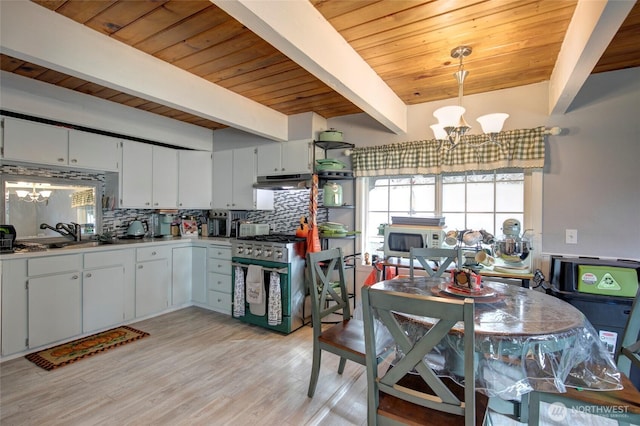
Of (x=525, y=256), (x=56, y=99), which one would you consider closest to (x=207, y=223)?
(x=56, y=99)

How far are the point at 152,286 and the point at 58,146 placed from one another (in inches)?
66.1

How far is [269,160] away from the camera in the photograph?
12.6 feet

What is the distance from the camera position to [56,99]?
2.88m

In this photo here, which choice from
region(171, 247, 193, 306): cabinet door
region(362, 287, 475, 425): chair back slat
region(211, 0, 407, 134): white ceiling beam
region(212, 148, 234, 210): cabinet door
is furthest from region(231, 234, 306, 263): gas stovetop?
region(362, 287, 475, 425): chair back slat

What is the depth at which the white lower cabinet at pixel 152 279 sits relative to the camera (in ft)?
11.1

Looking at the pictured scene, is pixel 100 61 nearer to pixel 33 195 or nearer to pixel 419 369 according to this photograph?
pixel 33 195

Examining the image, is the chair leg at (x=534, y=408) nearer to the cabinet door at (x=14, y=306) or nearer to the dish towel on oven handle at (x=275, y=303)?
the dish towel on oven handle at (x=275, y=303)

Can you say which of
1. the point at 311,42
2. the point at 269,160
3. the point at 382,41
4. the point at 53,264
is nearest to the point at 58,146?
the point at 53,264

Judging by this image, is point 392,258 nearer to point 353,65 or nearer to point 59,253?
point 353,65

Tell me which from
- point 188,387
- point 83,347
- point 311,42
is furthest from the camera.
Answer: point 83,347

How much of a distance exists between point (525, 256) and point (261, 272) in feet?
7.91

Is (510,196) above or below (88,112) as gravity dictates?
below

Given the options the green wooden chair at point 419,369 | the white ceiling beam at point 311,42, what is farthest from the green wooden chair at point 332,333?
the white ceiling beam at point 311,42

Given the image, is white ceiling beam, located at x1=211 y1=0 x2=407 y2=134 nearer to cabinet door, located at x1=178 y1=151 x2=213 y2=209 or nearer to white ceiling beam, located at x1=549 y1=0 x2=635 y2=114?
white ceiling beam, located at x1=549 y1=0 x2=635 y2=114
